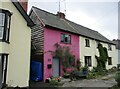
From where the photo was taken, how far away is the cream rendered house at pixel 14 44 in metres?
13.2

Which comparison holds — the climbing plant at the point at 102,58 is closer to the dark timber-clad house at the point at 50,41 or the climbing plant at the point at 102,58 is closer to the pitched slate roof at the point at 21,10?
the dark timber-clad house at the point at 50,41

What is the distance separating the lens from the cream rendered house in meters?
13.2

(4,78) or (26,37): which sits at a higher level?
(26,37)

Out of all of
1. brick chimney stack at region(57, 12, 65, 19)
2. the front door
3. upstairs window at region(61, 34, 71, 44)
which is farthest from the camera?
brick chimney stack at region(57, 12, 65, 19)

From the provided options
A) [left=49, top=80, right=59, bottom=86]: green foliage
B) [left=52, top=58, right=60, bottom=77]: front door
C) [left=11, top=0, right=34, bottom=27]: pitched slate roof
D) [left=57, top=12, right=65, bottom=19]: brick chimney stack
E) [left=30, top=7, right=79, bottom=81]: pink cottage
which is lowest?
[left=49, top=80, right=59, bottom=86]: green foliage

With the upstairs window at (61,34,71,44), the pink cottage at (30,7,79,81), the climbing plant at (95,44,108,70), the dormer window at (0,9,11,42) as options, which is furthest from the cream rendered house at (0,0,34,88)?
the climbing plant at (95,44,108,70)

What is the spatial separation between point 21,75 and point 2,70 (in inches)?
88.6

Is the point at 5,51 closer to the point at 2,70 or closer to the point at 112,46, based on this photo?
the point at 2,70

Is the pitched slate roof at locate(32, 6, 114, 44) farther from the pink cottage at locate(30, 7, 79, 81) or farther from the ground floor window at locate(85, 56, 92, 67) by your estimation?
the ground floor window at locate(85, 56, 92, 67)

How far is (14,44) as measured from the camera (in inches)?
570

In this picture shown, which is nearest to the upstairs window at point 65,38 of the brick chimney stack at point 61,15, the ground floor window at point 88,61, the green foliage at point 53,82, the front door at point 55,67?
the front door at point 55,67

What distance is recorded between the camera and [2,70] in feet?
42.3

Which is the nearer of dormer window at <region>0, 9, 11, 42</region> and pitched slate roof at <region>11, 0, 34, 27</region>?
dormer window at <region>0, 9, 11, 42</region>

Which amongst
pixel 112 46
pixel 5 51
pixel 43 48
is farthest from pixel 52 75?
pixel 112 46
